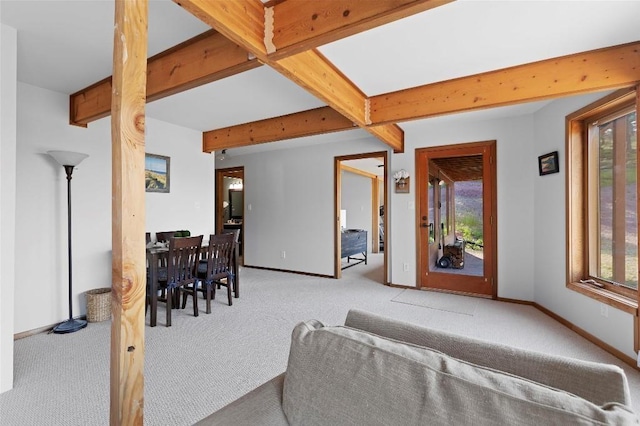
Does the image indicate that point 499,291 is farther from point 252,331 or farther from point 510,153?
point 252,331

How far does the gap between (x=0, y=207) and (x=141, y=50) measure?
168 cm

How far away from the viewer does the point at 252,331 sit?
9.79 ft

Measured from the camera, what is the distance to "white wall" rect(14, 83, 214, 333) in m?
2.95

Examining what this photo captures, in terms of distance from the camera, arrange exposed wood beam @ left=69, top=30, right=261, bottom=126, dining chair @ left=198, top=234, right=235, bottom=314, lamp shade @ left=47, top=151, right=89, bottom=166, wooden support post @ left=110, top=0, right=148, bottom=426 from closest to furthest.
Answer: wooden support post @ left=110, top=0, right=148, bottom=426 → exposed wood beam @ left=69, top=30, right=261, bottom=126 → lamp shade @ left=47, top=151, right=89, bottom=166 → dining chair @ left=198, top=234, right=235, bottom=314

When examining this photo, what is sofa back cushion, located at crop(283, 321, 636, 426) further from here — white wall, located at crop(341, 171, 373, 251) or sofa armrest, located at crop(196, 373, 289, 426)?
white wall, located at crop(341, 171, 373, 251)

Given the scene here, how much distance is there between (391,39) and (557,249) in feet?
9.40

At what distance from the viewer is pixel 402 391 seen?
0.79 m

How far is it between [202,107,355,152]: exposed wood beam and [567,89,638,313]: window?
7.47ft

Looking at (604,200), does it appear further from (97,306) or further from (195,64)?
(97,306)

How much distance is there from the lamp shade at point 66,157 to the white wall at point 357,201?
6.37 m

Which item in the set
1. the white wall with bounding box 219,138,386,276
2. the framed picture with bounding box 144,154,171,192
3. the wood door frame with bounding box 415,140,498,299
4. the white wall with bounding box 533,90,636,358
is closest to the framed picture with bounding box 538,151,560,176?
the white wall with bounding box 533,90,636,358

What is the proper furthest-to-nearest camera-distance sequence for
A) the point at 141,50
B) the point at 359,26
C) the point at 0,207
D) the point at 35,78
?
the point at 35,78, the point at 0,207, the point at 359,26, the point at 141,50

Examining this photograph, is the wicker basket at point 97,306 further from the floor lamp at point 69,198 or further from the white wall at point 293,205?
the white wall at point 293,205

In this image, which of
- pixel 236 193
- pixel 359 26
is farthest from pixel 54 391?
pixel 236 193
